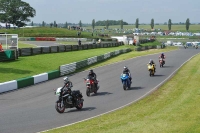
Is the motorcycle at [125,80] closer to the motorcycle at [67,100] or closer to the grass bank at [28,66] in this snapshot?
the motorcycle at [67,100]

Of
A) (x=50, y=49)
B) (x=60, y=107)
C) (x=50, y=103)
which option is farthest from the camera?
(x=50, y=49)

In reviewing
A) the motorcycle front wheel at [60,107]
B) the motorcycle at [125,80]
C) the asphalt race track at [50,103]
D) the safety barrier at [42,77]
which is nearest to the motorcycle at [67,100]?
the motorcycle front wheel at [60,107]

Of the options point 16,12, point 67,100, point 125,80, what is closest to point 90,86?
point 125,80

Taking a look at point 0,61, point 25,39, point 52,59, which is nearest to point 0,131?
point 0,61

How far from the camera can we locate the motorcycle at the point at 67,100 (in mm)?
16453

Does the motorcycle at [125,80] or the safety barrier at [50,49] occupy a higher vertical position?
the safety barrier at [50,49]

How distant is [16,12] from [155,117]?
10870 centimetres

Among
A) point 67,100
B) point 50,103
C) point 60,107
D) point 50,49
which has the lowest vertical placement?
point 50,103

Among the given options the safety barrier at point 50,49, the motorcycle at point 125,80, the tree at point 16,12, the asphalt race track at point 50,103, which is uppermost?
the tree at point 16,12

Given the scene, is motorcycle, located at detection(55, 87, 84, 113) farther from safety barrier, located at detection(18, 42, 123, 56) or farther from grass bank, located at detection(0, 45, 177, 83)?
safety barrier, located at detection(18, 42, 123, 56)

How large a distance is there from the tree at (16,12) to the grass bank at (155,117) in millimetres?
101298

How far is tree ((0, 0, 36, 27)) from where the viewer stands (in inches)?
4542

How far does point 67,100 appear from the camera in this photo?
16.8 metres

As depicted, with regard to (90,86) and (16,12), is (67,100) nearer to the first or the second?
(90,86)
